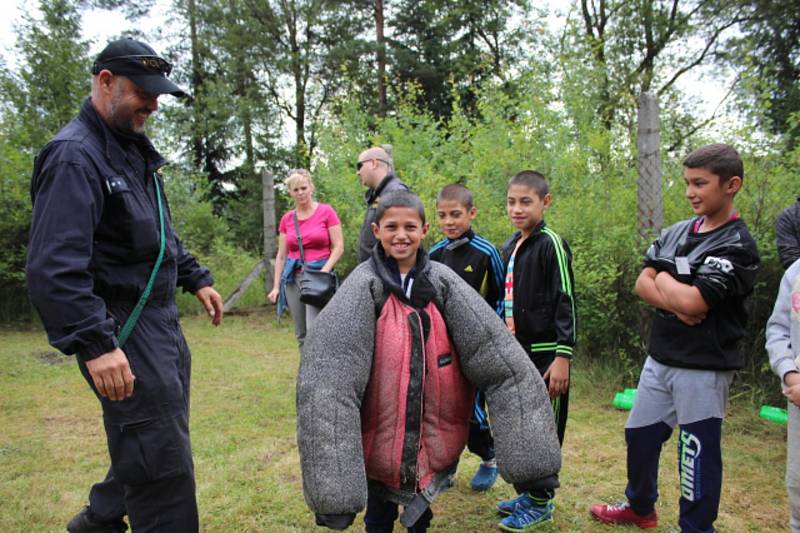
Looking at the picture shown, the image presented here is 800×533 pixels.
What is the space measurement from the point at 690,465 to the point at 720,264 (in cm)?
90

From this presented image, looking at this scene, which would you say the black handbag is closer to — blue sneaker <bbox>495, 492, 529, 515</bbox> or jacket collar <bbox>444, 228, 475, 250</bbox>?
jacket collar <bbox>444, 228, 475, 250</bbox>

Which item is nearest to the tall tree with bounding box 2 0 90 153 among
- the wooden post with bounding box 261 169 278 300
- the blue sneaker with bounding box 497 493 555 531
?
the wooden post with bounding box 261 169 278 300

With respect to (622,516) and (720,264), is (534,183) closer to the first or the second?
(720,264)

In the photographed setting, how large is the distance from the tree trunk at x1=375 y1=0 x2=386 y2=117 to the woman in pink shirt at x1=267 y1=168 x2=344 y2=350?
54.5ft

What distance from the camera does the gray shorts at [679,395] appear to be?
246cm

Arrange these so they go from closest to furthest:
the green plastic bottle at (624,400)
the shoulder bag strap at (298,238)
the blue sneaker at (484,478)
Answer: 1. the blue sneaker at (484,478)
2. the green plastic bottle at (624,400)
3. the shoulder bag strap at (298,238)

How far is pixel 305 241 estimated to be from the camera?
17.1ft

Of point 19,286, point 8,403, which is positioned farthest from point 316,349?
point 19,286

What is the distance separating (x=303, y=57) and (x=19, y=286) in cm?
1655

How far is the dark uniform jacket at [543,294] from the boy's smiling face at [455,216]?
1.37ft

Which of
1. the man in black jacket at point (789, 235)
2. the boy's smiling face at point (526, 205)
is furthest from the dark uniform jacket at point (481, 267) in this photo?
the man in black jacket at point (789, 235)

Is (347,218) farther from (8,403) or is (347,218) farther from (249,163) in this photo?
(249,163)

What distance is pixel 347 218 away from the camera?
9.06 m

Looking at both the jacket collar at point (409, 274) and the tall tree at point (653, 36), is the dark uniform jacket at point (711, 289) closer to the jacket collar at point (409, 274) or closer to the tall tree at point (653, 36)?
the jacket collar at point (409, 274)
